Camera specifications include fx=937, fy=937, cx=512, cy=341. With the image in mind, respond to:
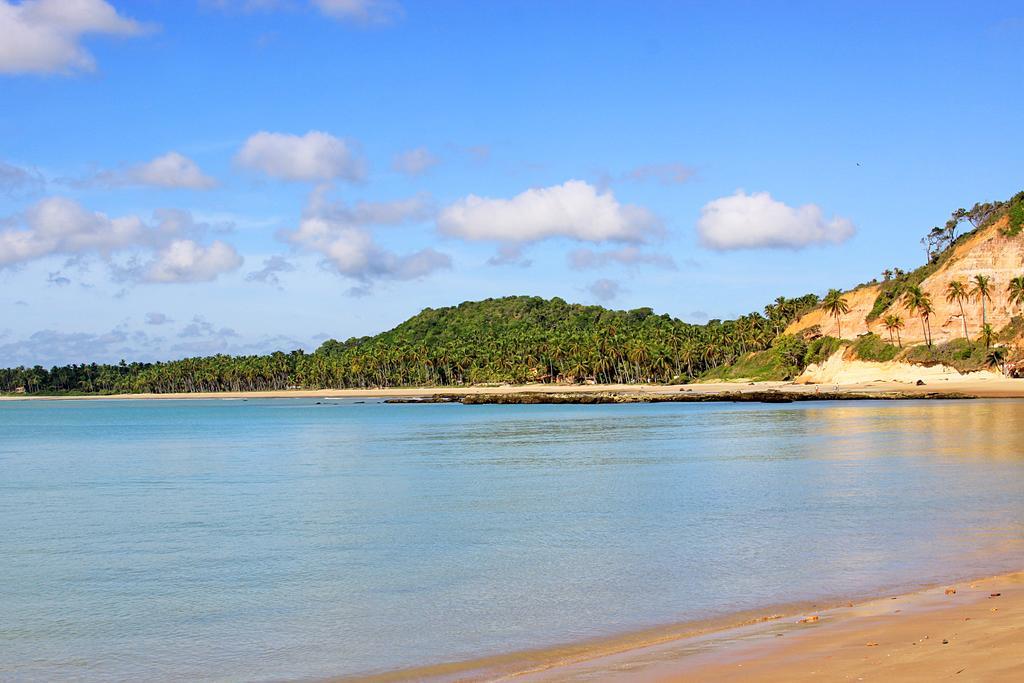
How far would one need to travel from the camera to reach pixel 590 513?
2533 cm

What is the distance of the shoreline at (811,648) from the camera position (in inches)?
377

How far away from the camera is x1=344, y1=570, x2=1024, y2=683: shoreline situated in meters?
9.59

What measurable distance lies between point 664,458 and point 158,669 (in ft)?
106

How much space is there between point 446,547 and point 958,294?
4016 inches

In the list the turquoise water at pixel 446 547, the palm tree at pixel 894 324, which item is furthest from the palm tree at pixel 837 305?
the turquoise water at pixel 446 547

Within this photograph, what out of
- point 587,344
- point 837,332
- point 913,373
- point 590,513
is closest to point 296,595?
point 590,513

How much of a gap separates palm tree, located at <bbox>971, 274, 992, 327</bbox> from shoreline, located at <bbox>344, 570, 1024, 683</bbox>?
329 ft

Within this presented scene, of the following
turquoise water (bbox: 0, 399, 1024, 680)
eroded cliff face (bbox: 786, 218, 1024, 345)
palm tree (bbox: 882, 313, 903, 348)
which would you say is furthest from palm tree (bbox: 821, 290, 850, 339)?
turquoise water (bbox: 0, 399, 1024, 680)

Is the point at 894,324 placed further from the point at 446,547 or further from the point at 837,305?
the point at 446,547

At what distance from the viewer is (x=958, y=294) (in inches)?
4225

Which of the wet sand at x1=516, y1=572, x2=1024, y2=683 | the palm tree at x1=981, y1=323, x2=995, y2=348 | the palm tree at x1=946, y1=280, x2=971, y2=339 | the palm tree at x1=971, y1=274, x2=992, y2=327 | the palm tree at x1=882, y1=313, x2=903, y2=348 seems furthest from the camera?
the palm tree at x1=882, y1=313, x2=903, y2=348

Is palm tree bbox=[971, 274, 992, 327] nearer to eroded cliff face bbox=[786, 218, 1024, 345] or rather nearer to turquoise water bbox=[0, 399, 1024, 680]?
eroded cliff face bbox=[786, 218, 1024, 345]

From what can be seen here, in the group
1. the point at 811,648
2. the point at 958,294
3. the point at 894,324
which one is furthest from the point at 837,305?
the point at 811,648

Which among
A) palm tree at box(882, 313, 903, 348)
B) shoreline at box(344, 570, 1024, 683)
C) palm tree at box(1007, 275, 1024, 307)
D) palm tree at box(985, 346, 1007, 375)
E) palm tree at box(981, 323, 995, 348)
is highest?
palm tree at box(1007, 275, 1024, 307)
